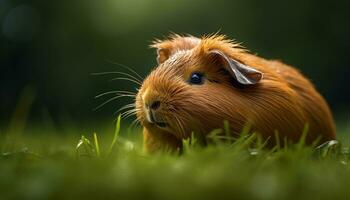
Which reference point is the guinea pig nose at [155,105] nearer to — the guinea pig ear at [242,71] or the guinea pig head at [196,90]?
the guinea pig head at [196,90]

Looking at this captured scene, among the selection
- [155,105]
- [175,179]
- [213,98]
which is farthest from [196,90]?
[175,179]

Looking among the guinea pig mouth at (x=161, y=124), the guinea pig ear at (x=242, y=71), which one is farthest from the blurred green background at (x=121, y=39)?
the guinea pig mouth at (x=161, y=124)

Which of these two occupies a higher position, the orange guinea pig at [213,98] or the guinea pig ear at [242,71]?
the guinea pig ear at [242,71]

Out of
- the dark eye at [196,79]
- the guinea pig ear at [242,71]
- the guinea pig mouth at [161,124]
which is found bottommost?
the guinea pig mouth at [161,124]

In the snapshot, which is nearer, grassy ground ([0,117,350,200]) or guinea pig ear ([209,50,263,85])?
grassy ground ([0,117,350,200])

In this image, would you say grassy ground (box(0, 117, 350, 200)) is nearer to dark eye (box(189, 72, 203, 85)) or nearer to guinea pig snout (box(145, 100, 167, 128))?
guinea pig snout (box(145, 100, 167, 128))

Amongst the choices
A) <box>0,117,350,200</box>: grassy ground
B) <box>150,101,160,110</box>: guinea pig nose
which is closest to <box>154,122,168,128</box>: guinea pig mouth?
<box>150,101,160,110</box>: guinea pig nose

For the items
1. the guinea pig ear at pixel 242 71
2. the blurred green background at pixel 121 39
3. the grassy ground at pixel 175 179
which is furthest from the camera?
the blurred green background at pixel 121 39

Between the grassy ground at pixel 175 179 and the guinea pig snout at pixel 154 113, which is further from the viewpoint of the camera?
the guinea pig snout at pixel 154 113

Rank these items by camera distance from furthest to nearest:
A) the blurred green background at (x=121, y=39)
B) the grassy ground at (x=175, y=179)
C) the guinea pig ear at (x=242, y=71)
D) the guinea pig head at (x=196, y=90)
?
the blurred green background at (x=121, y=39), the guinea pig ear at (x=242, y=71), the guinea pig head at (x=196, y=90), the grassy ground at (x=175, y=179)
